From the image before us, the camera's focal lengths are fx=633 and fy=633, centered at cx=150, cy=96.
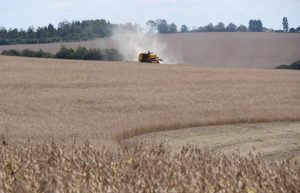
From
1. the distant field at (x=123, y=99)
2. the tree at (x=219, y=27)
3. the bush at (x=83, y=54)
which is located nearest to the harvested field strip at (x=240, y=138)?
the distant field at (x=123, y=99)

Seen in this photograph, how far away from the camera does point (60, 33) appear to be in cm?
8044

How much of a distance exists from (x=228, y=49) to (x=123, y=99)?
3421cm

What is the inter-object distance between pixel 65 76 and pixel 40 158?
20.7m

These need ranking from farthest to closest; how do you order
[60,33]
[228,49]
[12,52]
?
[60,33], [228,49], [12,52]

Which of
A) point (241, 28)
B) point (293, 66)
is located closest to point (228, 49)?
point (293, 66)

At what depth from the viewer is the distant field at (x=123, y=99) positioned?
16297 millimetres

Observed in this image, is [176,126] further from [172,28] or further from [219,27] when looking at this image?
[172,28]

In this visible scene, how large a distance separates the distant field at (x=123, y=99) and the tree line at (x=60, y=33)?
40.4 metres

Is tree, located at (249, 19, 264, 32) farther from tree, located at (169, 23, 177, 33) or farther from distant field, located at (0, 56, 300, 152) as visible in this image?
distant field, located at (0, 56, 300, 152)

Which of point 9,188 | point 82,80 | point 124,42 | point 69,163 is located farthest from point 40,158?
point 124,42

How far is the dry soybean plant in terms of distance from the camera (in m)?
3.91

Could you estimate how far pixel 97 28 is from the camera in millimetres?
87375

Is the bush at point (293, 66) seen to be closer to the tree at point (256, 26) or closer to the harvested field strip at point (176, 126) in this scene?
the harvested field strip at point (176, 126)

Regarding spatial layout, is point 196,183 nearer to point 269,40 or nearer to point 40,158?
point 40,158
